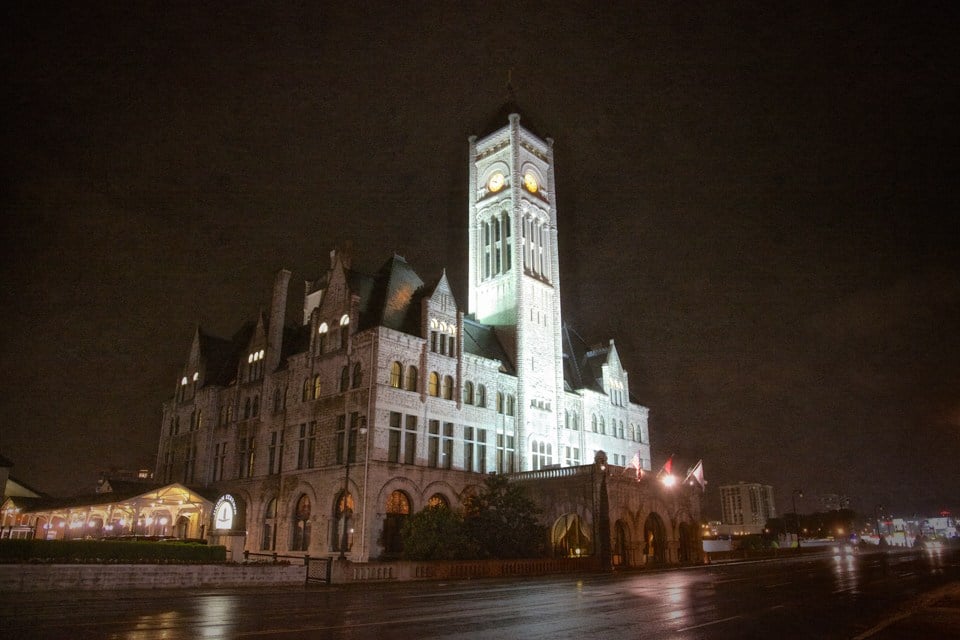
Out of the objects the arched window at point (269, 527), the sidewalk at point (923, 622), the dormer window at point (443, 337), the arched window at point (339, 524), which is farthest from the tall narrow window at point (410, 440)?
the sidewalk at point (923, 622)

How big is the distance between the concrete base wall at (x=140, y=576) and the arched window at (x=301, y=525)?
16.3 meters

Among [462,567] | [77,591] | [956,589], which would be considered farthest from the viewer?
[462,567]

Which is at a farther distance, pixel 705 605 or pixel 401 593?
pixel 401 593

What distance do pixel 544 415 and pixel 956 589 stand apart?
107ft

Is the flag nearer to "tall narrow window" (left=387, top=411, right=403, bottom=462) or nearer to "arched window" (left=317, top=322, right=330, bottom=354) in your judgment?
"tall narrow window" (left=387, top=411, right=403, bottom=462)

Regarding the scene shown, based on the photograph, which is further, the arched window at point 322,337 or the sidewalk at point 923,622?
A: the arched window at point 322,337

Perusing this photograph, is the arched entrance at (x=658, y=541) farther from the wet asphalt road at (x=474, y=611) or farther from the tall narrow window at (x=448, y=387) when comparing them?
the wet asphalt road at (x=474, y=611)

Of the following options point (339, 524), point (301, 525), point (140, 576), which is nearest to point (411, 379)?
point (339, 524)

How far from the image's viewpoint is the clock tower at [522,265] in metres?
54.1

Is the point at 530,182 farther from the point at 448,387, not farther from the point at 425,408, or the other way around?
the point at 425,408

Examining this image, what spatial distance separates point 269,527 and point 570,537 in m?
23.9

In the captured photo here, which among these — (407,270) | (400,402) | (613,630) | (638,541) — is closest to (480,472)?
(400,402)

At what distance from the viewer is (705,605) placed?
18.3m

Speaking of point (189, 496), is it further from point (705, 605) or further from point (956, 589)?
point (956, 589)
